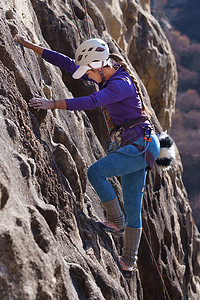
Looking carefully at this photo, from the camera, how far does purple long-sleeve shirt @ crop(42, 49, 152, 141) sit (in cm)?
326

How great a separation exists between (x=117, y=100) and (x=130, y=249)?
138 centimetres

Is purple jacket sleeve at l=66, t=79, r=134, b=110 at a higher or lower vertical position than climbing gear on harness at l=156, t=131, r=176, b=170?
higher

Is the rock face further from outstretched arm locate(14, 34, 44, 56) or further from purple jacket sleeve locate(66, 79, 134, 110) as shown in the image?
purple jacket sleeve locate(66, 79, 134, 110)

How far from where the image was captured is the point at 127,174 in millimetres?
3812

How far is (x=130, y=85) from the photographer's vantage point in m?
3.49

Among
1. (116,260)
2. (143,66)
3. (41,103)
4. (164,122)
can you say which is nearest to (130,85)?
(41,103)

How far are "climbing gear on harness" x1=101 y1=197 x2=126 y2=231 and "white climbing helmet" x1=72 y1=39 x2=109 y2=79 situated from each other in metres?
1.15

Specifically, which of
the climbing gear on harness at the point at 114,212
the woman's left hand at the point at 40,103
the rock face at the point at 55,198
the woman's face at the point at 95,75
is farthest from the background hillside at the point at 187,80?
the woman's left hand at the point at 40,103

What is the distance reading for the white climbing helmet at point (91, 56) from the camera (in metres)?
3.52

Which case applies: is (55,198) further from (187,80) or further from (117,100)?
(187,80)

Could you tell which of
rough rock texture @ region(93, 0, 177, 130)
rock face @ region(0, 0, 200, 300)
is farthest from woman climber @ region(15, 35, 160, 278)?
rough rock texture @ region(93, 0, 177, 130)

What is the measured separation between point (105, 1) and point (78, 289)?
6628 mm

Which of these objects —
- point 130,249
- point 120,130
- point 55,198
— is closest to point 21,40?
point 120,130

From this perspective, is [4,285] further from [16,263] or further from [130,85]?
[130,85]
